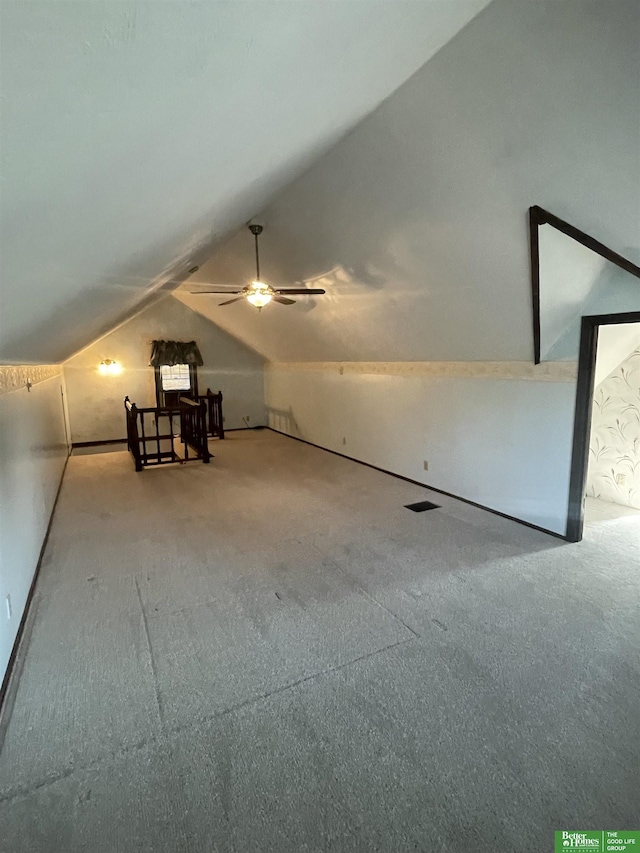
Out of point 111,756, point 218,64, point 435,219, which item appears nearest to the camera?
point 218,64

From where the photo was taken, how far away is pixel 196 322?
899cm

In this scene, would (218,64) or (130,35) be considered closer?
(130,35)

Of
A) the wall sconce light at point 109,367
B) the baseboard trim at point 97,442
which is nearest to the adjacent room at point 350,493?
the baseboard trim at point 97,442

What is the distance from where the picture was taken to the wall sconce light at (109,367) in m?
8.29

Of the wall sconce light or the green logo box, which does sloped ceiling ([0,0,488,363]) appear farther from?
the wall sconce light

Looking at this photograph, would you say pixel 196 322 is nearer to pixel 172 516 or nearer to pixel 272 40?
pixel 172 516

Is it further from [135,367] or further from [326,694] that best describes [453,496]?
[135,367]

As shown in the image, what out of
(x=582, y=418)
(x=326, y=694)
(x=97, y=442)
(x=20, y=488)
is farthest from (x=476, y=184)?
(x=97, y=442)

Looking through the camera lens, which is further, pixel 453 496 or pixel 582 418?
pixel 453 496

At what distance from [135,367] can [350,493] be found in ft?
18.7

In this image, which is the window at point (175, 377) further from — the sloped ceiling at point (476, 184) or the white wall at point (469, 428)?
the sloped ceiling at point (476, 184)

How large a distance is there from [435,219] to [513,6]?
133 centimetres

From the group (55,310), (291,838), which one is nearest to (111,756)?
(291,838)

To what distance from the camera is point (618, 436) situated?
458 cm
